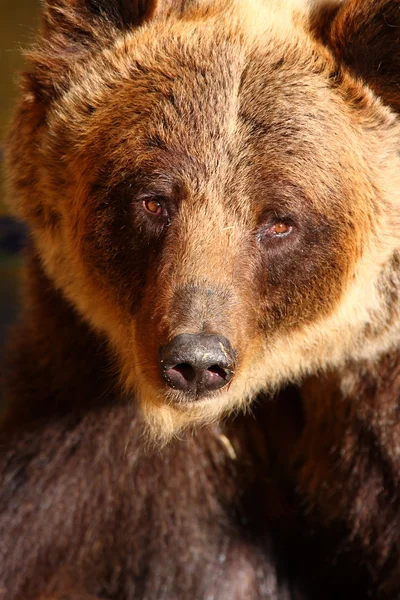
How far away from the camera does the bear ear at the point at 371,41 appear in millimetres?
4184

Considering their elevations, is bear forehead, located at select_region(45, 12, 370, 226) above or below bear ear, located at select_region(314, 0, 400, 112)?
below

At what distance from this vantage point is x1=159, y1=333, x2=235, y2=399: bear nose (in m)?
3.69

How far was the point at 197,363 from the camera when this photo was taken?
369 centimetres

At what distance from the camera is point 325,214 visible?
13.7 ft

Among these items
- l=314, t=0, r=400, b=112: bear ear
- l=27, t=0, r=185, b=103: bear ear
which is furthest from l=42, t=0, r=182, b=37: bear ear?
l=314, t=0, r=400, b=112: bear ear

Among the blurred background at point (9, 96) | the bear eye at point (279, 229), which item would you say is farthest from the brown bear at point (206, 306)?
the blurred background at point (9, 96)

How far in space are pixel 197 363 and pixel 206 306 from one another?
0.24 metres

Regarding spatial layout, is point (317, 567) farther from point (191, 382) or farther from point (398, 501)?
point (191, 382)

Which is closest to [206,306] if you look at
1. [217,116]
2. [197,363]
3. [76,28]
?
[197,363]

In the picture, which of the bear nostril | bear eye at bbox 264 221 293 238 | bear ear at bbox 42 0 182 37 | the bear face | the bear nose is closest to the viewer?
the bear nose

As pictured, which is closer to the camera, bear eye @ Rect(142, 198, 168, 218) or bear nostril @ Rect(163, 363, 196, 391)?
bear nostril @ Rect(163, 363, 196, 391)

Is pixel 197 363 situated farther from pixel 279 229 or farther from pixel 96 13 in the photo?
pixel 96 13

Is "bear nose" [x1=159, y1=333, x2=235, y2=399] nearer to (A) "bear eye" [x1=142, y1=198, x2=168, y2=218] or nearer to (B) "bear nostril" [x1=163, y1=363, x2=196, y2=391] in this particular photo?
(B) "bear nostril" [x1=163, y1=363, x2=196, y2=391]

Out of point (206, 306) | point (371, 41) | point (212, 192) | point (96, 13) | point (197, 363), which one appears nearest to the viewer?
point (197, 363)
